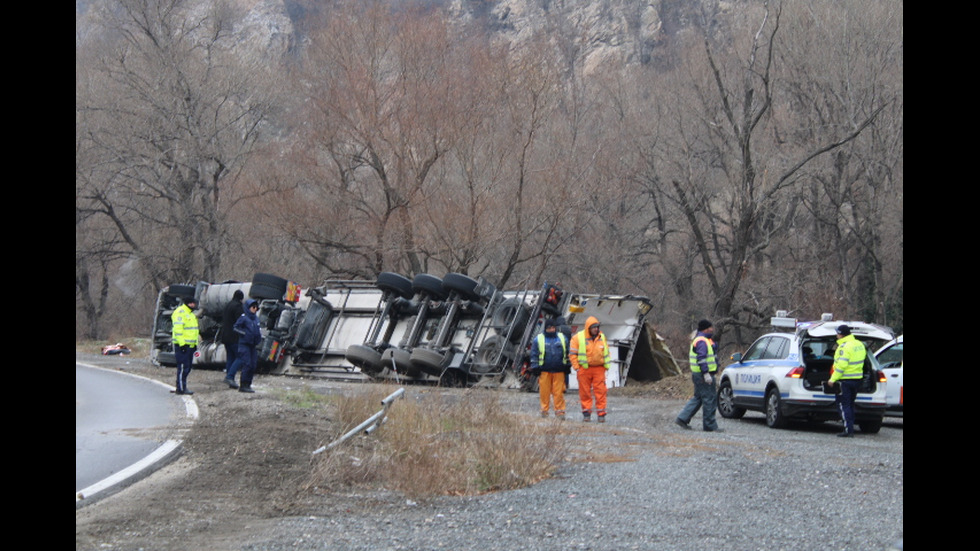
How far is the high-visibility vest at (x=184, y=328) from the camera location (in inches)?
643

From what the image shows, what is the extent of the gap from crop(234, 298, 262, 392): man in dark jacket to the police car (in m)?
8.11

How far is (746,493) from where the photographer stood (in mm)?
8617

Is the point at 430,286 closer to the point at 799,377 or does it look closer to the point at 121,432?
the point at 799,377

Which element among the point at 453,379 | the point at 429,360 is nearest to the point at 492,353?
the point at 453,379

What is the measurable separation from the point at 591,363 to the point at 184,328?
6.87 metres

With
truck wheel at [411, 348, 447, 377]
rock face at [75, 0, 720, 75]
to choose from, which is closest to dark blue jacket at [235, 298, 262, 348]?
truck wheel at [411, 348, 447, 377]

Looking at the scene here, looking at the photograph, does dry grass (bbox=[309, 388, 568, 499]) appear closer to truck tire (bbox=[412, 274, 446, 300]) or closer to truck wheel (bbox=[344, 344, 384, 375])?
truck wheel (bbox=[344, 344, 384, 375])

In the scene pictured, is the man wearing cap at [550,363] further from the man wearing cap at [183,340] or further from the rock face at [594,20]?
the rock face at [594,20]
